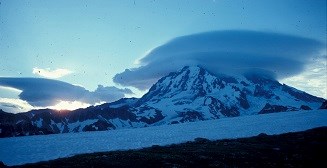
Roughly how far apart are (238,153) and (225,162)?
846cm

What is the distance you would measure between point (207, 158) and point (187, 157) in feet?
9.14

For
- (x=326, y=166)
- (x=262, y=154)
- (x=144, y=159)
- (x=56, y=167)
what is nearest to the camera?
(x=326, y=166)

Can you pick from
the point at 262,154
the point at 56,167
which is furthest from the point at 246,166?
the point at 56,167

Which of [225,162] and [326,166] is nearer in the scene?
[326,166]

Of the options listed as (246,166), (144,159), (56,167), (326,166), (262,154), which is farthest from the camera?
(262,154)

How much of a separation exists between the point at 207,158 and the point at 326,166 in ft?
47.6

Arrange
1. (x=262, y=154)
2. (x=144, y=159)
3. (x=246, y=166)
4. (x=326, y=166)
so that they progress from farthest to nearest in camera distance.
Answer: (x=262, y=154)
(x=144, y=159)
(x=246, y=166)
(x=326, y=166)

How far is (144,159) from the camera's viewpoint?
42.5m

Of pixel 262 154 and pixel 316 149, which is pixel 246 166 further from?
pixel 316 149

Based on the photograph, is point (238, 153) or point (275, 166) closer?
point (275, 166)

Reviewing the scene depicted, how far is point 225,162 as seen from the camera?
131 feet

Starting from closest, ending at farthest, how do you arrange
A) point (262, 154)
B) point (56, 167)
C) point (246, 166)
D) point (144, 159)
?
1. point (246, 166)
2. point (56, 167)
3. point (144, 159)
4. point (262, 154)

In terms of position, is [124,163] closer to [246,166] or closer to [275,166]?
[246,166]

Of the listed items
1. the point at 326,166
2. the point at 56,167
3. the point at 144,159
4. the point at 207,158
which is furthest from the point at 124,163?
the point at 326,166
